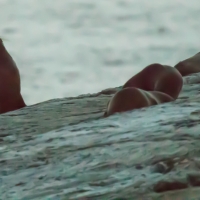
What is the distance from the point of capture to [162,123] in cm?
56

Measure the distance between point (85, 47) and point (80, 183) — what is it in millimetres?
1749

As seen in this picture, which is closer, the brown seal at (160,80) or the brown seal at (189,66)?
the brown seal at (160,80)

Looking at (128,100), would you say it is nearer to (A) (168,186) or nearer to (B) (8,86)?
(A) (168,186)

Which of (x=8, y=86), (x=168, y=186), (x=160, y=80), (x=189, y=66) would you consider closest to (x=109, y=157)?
(x=168, y=186)

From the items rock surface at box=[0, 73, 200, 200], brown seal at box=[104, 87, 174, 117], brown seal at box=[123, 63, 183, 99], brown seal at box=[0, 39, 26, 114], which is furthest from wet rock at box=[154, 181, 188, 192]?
brown seal at box=[0, 39, 26, 114]

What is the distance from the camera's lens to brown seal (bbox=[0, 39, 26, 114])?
1066mm

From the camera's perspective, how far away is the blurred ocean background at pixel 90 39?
2008mm

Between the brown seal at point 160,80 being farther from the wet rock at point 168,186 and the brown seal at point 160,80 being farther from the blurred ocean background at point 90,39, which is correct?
the blurred ocean background at point 90,39

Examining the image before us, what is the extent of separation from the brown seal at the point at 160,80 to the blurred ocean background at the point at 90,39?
104cm

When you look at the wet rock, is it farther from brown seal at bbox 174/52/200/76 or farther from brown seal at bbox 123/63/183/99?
brown seal at bbox 174/52/200/76

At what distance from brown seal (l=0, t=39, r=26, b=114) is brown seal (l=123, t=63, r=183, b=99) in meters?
0.26

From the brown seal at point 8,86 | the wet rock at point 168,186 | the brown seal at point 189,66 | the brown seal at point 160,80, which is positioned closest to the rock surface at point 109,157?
the wet rock at point 168,186

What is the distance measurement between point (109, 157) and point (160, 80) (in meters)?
0.39

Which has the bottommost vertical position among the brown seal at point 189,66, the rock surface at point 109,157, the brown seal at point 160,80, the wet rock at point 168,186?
the brown seal at point 189,66
